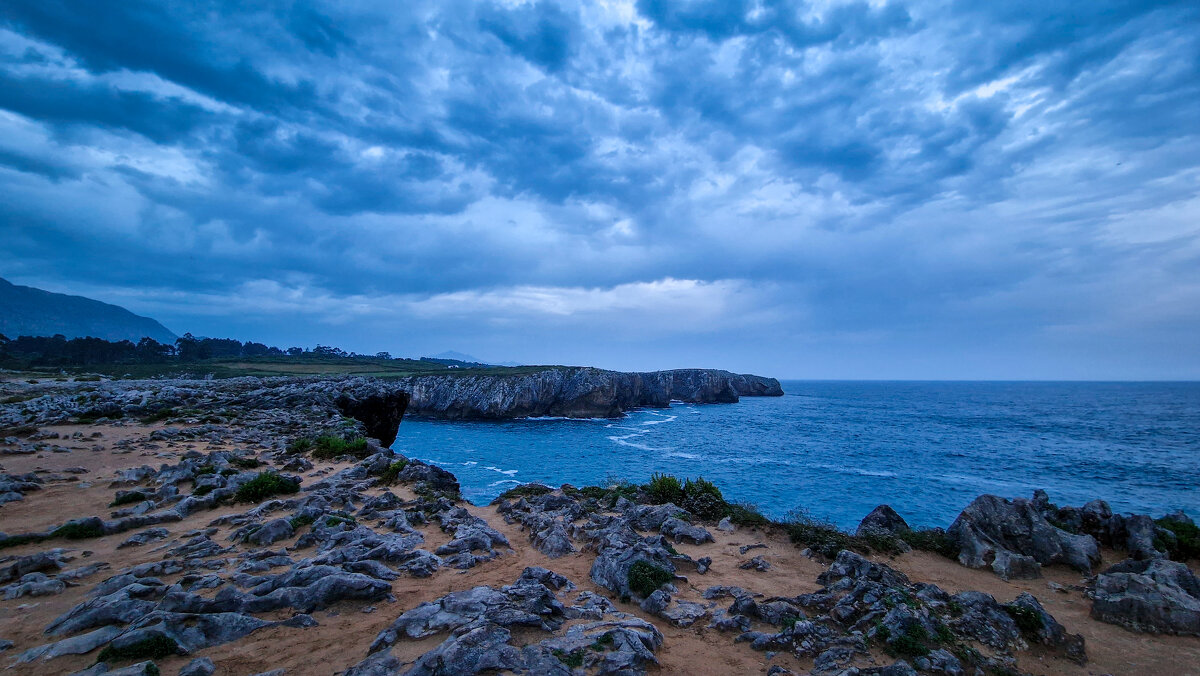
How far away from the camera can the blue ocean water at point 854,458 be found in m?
32.8

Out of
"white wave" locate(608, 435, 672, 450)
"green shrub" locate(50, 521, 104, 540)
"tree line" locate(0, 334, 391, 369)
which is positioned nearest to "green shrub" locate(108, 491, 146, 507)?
"green shrub" locate(50, 521, 104, 540)

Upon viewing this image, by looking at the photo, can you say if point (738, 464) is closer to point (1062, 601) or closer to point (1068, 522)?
point (1068, 522)

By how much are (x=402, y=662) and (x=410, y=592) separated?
3.21m

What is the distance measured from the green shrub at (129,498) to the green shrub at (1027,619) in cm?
2502

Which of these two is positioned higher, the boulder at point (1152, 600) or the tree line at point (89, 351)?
the tree line at point (89, 351)

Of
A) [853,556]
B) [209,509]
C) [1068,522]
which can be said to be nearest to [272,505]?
[209,509]

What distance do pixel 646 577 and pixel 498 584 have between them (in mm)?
3431

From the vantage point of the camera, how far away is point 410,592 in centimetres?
948

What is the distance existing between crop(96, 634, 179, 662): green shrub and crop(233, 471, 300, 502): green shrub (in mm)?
10325

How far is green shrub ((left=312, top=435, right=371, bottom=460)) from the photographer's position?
23.1 meters

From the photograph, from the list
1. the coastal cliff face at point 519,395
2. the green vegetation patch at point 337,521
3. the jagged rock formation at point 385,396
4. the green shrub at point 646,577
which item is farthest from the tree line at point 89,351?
the green shrub at point 646,577

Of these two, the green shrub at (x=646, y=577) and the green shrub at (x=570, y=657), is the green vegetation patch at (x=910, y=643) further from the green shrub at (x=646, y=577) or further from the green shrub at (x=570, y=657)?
the green shrub at (x=570, y=657)

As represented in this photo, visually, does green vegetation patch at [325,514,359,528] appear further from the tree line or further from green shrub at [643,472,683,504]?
the tree line

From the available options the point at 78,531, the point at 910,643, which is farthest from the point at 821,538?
the point at 78,531
